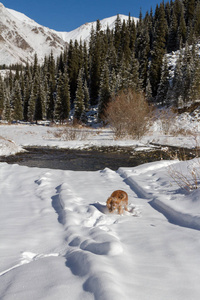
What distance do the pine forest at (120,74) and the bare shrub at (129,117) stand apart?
13.2 m

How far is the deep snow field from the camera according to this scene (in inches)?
61.4

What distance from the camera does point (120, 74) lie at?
45969 millimetres

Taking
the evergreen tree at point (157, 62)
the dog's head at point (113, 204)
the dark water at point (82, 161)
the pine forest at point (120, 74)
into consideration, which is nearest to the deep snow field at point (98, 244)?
the dog's head at point (113, 204)

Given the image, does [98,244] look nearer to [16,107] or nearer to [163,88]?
[163,88]

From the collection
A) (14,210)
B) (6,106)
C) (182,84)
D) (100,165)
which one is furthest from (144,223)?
(6,106)

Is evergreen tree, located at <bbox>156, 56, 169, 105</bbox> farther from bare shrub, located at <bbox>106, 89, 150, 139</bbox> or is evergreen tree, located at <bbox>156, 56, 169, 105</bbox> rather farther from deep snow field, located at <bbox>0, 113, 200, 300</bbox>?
deep snow field, located at <bbox>0, 113, 200, 300</bbox>

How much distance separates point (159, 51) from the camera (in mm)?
50625

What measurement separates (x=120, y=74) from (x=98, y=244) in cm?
4698

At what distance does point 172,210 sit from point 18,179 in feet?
15.4

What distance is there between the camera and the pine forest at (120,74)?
40812mm

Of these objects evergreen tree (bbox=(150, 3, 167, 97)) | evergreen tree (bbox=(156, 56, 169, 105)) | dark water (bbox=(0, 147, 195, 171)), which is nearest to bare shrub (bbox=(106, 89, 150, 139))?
dark water (bbox=(0, 147, 195, 171))

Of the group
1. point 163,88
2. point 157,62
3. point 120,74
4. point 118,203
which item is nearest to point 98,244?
point 118,203

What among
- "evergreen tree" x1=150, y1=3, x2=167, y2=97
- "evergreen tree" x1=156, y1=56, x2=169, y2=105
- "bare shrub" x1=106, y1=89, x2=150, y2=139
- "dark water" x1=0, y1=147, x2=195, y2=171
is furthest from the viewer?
"evergreen tree" x1=150, y1=3, x2=167, y2=97

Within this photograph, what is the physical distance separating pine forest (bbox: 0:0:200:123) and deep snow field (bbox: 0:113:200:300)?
29.3 meters
